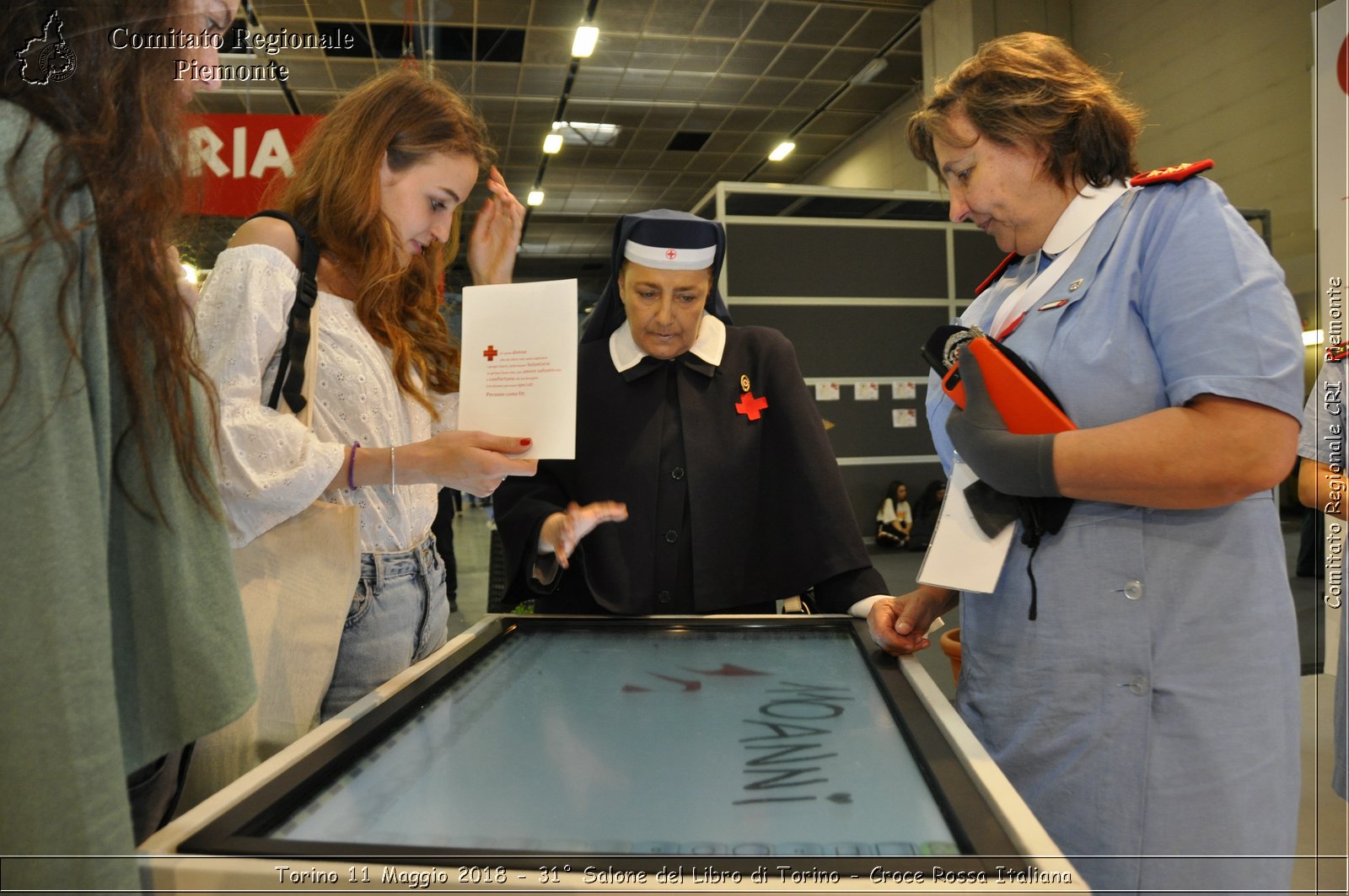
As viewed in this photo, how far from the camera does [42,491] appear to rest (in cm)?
63

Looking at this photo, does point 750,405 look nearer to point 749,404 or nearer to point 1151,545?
point 749,404

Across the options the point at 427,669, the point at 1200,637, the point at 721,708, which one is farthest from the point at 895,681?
the point at 427,669

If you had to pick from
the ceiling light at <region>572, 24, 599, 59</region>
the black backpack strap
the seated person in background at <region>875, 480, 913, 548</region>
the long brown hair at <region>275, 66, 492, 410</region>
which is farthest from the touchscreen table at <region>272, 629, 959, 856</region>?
the ceiling light at <region>572, 24, 599, 59</region>

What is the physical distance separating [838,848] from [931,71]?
8.93 m

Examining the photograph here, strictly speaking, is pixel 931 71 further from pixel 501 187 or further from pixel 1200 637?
pixel 1200 637

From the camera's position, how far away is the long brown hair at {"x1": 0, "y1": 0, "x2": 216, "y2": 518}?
66 centimetres

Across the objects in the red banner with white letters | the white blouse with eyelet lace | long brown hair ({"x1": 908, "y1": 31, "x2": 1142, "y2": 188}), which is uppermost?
the red banner with white letters

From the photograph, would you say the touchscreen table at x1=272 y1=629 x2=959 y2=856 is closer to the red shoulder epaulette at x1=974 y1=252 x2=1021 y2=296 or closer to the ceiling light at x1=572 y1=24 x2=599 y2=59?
the red shoulder epaulette at x1=974 y1=252 x2=1021 y2=296

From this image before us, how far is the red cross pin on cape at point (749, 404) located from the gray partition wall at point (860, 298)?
178 inches

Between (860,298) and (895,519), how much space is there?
1.67m

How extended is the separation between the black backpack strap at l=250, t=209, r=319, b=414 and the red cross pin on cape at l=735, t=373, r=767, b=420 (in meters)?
0.90

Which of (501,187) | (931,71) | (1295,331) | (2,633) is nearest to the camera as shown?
(2,633)

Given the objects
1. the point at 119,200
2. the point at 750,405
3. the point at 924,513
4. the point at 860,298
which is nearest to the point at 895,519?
the point at 924,513

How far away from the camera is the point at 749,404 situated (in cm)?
194
